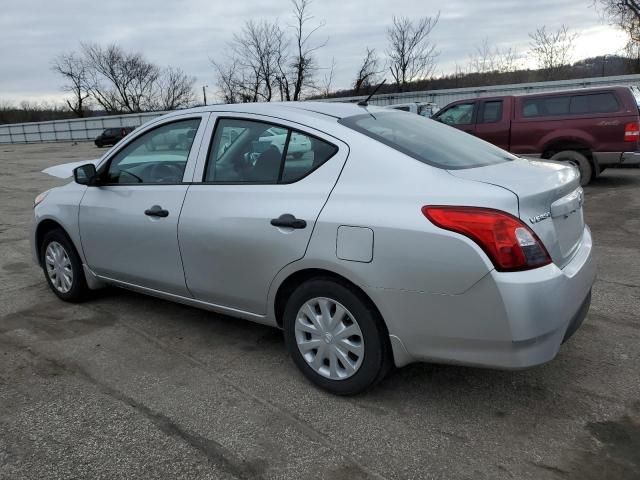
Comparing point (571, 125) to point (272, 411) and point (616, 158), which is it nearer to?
point (616, 158)

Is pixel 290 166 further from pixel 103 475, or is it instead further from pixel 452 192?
pixel 103 475

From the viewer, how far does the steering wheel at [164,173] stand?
3637mm

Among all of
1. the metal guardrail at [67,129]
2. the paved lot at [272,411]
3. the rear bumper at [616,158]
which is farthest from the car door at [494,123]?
the metal guardrail at [67,129]

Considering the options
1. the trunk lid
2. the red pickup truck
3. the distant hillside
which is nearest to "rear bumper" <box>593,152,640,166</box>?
the red pickup truck

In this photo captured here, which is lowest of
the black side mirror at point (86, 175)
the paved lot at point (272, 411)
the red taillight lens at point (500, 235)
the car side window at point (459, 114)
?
the paved lot at point (272, 411)

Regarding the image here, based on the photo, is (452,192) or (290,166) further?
(290,166)

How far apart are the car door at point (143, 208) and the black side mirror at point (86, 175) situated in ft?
0.16

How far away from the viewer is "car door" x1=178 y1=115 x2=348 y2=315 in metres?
2.93

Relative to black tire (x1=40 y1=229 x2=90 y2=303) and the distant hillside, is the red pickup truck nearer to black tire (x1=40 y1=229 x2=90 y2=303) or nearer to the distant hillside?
black tire (x1=40 y1=229 x2=90 y2=303)

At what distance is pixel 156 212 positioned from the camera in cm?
361

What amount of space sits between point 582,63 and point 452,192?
36.8 metres

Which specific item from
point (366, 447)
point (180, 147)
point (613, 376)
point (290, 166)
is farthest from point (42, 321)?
point (613, 376)

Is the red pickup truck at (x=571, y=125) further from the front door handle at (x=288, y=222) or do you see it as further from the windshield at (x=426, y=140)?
the front door handle at (x=288, y=222)

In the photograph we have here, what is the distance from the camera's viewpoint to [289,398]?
300 centimetres
